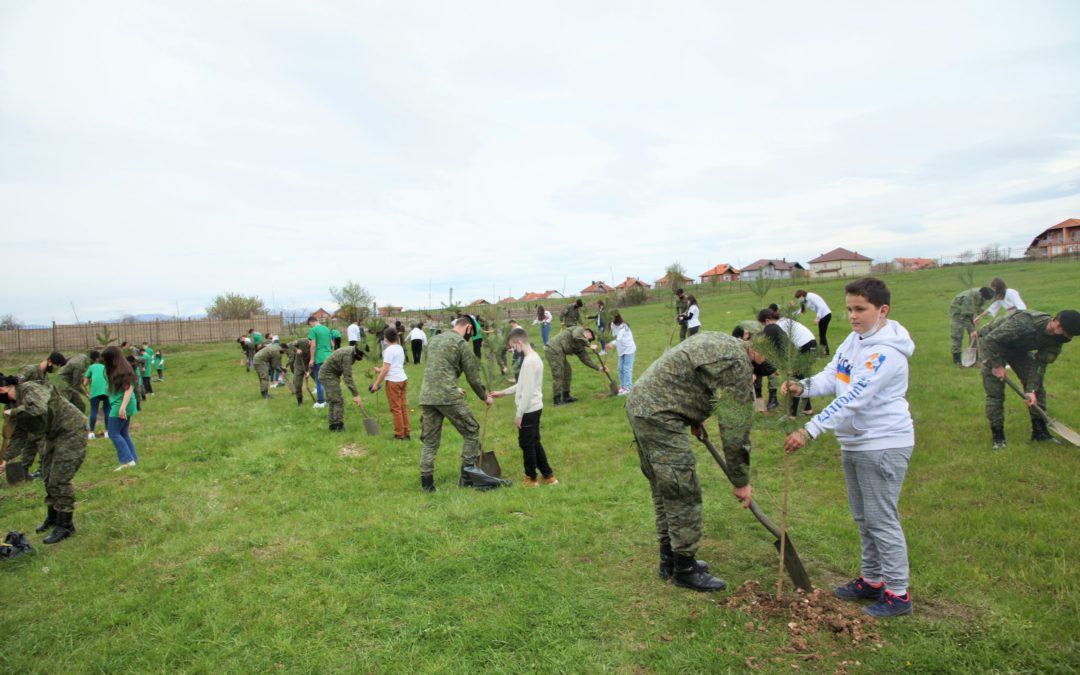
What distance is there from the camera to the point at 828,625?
3643mm

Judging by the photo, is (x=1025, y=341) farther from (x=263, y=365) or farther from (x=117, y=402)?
(x=263, y=365)

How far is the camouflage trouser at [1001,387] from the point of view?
660 cm

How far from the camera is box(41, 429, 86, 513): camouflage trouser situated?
6.10 meters

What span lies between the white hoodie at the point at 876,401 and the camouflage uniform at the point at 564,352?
25.7 ft

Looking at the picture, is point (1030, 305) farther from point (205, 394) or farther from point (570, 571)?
point (205, 394)

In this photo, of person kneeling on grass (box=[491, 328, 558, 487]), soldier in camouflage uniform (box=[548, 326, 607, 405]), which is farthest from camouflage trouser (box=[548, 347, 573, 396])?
person kneeling on grass (box=[491, 328, 558, 487])

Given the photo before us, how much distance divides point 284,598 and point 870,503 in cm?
461

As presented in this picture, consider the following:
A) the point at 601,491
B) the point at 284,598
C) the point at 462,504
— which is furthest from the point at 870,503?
the point at 284,598

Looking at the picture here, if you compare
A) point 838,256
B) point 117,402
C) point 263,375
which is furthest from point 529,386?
point 838,256

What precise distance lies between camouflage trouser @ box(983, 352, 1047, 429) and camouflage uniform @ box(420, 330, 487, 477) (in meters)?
6.35

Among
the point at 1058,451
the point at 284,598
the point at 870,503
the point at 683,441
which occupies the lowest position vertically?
the point at 284,598

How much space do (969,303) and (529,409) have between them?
30.4 feet

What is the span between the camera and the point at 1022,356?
6598 millimetres

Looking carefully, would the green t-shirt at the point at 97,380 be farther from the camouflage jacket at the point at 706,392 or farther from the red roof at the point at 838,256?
the red roof at the point at 838,256
